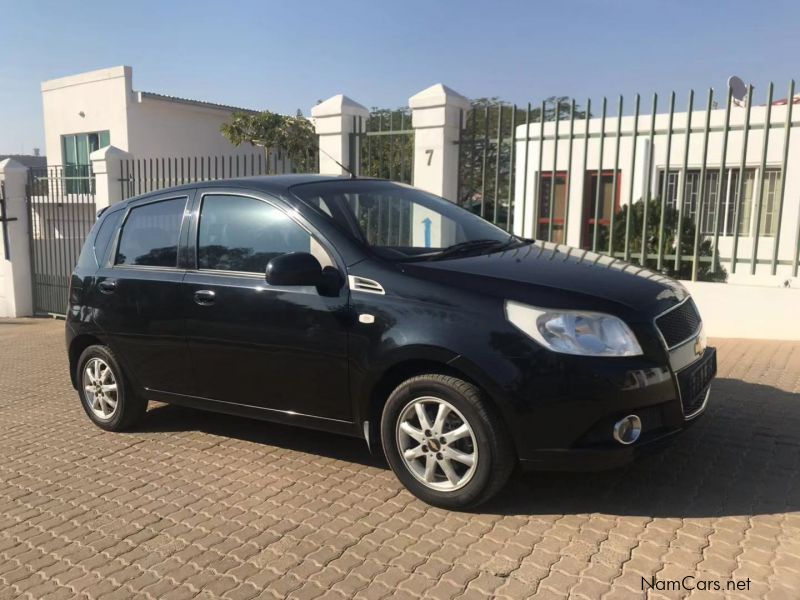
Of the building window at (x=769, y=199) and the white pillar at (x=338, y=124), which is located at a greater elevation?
the white pillar at (x=338, y=124)

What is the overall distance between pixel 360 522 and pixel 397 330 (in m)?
1.03

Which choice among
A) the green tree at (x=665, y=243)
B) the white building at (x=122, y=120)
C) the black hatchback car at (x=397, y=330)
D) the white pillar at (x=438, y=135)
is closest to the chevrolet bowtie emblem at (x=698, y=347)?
the black hatchback car at (x=397, y=330)

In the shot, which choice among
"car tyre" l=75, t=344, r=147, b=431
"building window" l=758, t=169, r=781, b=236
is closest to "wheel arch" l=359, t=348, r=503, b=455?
"car tyre" l=75, t=344, r=147, b=431

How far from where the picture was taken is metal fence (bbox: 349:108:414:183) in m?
8.77

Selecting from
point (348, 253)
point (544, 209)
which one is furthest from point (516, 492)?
point (544, 209)

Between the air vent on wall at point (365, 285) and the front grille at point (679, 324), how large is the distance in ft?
4.75

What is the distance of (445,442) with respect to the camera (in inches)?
138

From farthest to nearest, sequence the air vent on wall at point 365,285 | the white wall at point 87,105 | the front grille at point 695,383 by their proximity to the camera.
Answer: the white wall at point 87,105, the air vent on wall at point 365,285, the front grille at point 695,383

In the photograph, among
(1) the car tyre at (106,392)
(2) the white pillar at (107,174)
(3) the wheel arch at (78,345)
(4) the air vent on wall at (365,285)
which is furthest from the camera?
(2) the white pillar at (107,174)

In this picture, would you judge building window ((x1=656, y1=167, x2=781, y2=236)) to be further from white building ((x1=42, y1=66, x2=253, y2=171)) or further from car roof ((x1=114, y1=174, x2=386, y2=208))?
white building ((x1=42, y1=66, x2=253, y2=171))

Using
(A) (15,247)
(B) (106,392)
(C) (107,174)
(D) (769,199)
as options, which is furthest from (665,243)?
(A) (15,247)

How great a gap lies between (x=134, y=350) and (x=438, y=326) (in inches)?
101

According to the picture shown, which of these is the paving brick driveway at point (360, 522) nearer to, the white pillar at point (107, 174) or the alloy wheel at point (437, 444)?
the alloy wheel at point (437, 444)

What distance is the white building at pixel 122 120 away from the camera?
23719 mm
